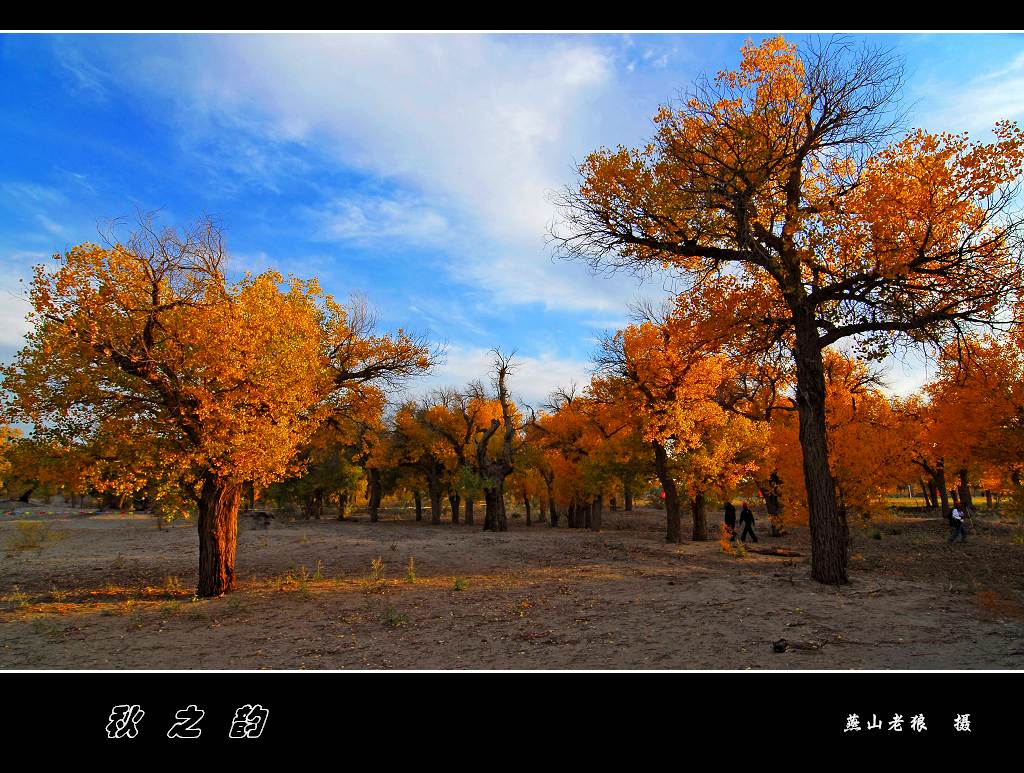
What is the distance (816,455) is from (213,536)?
15.7 meters

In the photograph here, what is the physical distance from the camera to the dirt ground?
7.84 m

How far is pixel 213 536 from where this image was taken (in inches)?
517

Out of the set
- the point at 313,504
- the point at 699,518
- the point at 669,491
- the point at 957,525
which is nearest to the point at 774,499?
the point at 699,518

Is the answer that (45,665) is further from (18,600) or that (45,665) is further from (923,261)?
(923,261)

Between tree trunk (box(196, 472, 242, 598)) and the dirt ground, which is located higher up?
tree trunk (box(196, 472, 242, 598))

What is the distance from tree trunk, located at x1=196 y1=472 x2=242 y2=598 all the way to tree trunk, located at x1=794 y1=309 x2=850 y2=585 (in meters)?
14.9

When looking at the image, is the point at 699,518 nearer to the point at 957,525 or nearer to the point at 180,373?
the point at 957,525

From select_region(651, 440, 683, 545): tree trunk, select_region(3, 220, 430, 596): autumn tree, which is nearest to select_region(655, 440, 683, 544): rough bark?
select_region(651, 440, 683, 545): tree trunk

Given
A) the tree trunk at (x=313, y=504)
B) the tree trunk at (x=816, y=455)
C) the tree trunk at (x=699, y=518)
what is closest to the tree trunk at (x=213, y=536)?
the tree trunk at (x=816, y=455)

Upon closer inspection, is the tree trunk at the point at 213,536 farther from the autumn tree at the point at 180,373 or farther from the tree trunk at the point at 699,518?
the tree trunk at the point at 699,518

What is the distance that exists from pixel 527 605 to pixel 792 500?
15.1 metres

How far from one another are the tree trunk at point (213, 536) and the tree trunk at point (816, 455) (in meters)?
14.9

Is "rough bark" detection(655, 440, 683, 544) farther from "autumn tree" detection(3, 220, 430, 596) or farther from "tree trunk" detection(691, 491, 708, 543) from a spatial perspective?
"autumn tree" detection(3, 220, 430, 596)

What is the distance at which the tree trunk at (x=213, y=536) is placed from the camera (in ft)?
43.0
